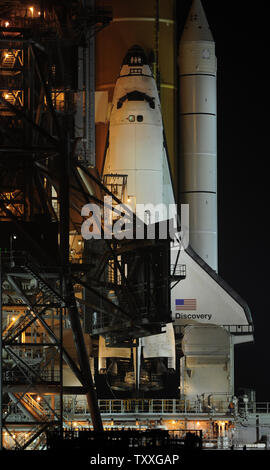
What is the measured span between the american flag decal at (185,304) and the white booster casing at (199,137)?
271 centimetres

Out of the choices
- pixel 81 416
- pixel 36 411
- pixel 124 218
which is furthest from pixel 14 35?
pixel 81 416

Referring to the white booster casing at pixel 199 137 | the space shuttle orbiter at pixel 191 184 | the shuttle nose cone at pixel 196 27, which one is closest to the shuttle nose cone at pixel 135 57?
the space shuttle orbiter at pixel 191 184

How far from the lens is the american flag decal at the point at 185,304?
55.9 metres

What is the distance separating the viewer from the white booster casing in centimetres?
5825

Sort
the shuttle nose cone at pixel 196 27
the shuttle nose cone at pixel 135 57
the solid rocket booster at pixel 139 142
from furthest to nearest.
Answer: the shuttle nose cone at pixel 196 27
the shuttle nose cone at pixel 135 57
the solid rocket booster at pixel 139 142

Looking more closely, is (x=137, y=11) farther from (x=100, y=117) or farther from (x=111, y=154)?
(x=111, y=154)

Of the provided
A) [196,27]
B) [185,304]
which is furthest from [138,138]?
[196,27]

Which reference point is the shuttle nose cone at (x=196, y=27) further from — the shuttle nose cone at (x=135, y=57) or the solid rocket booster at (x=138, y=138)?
the solid rocket booster at (x=138, y=138)

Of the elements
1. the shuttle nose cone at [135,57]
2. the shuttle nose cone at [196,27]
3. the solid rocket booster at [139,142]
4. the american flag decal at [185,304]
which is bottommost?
the american flag decal at [185,304]

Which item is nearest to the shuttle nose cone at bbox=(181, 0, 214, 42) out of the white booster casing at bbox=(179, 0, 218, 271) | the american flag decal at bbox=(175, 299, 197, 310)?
the white booster casing at bbox=(179, 0, 218, 271)

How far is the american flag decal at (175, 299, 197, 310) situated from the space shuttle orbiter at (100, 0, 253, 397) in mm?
40

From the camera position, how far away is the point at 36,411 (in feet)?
140

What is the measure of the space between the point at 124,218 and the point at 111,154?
6519mm

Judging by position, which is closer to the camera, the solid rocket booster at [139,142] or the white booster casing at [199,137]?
the solid rocket booster at [139,142]
